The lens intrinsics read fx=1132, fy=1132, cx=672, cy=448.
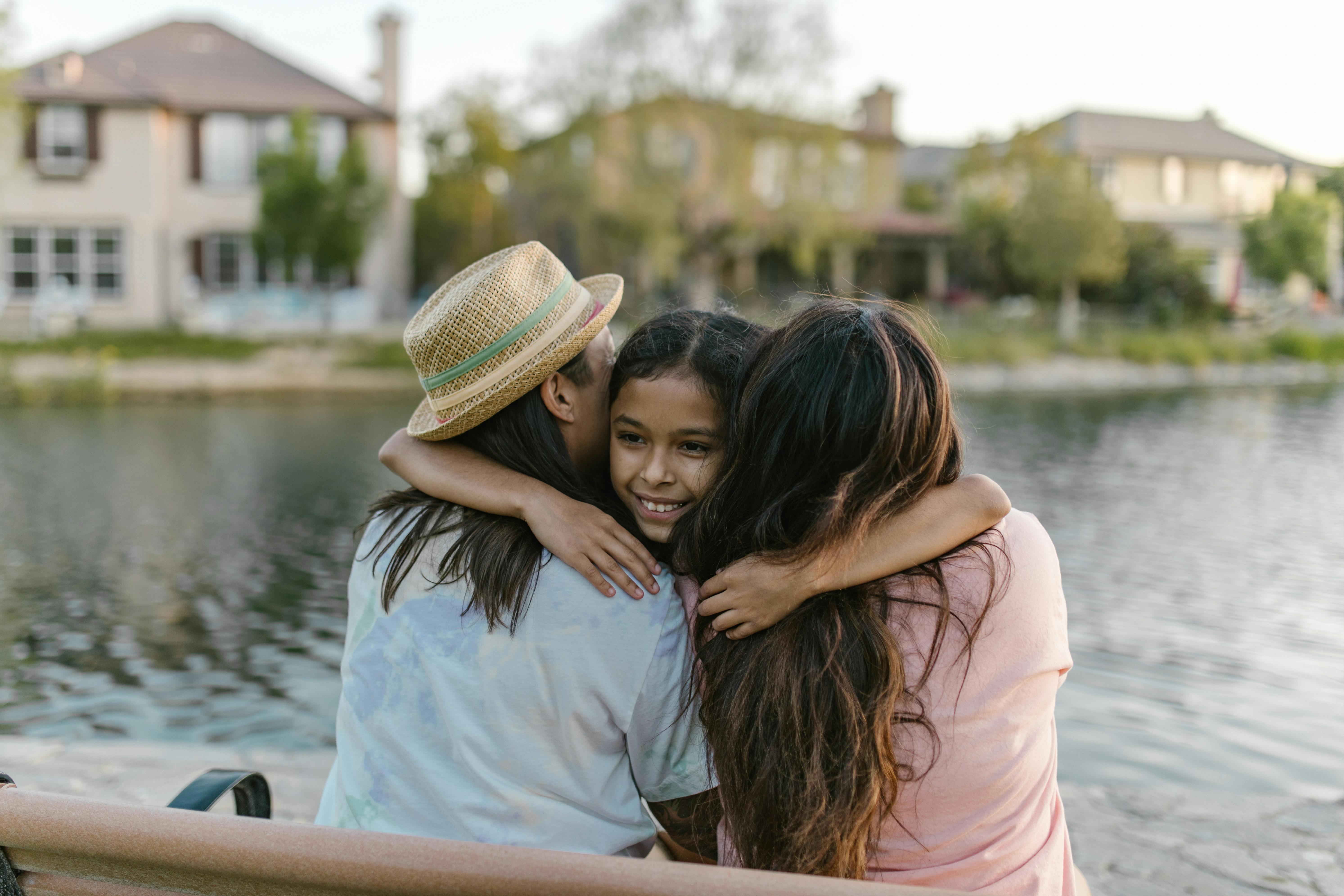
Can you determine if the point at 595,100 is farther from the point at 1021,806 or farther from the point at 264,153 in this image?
the point at 1021,806

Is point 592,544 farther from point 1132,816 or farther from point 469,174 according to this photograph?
point 469,174

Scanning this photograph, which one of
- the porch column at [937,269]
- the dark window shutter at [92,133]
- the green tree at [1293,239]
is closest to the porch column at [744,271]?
the porch column at [937,269]

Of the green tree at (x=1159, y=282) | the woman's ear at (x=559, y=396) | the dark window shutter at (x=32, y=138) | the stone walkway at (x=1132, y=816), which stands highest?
the dark window shutter at (x=32, y=138)

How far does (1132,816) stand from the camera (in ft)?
11.3

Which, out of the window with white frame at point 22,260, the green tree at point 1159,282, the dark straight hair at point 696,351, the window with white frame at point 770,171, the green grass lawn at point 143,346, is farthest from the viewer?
the green tree at point 1159,282

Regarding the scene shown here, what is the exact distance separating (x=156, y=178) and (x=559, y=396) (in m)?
28.3

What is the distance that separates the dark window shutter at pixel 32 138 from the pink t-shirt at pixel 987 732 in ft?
97.8

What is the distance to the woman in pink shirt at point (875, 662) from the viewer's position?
1491mm

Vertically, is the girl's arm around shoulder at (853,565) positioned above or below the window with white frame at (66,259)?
below

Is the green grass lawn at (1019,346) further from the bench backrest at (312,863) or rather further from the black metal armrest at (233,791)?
the bench backrest at (312,863)

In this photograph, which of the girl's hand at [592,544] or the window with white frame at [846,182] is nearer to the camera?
the girl's hand at [592,544]

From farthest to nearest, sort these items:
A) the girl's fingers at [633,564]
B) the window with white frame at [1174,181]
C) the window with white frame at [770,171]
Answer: the window with white frame at [1174,181], the window with white frame at [770,171], the girl's fingers at [633,564]

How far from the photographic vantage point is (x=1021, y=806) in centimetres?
160

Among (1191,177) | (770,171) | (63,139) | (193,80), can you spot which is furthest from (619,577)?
(1191,177)
